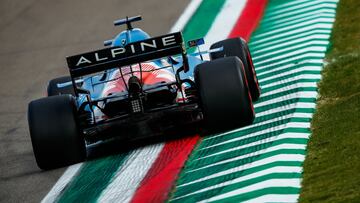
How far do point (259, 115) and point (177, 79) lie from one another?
1346mm

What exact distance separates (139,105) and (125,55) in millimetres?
669

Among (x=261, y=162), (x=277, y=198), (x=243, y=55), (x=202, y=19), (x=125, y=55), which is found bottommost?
(x=277, y=198)

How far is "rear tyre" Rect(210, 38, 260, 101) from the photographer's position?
15188 millimetres

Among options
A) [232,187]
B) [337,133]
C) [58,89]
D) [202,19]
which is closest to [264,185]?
[232,187]

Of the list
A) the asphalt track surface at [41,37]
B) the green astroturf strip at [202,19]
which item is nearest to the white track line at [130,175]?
the asphalt track surface at [41,37]

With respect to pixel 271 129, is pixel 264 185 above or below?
below

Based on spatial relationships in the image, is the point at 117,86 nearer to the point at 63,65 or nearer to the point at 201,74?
the point at 201,74

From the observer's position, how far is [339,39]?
18.8 meters

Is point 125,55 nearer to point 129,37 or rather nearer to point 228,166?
point 129,37

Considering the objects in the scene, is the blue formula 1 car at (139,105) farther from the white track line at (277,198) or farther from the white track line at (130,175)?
the white track line at (277,198)

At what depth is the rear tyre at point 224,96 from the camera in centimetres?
1320

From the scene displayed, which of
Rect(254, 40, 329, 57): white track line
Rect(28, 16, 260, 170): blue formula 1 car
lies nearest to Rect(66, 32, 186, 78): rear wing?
Rect(28, 16, 260, 170): blue formula 1 car

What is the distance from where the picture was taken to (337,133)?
11914mm

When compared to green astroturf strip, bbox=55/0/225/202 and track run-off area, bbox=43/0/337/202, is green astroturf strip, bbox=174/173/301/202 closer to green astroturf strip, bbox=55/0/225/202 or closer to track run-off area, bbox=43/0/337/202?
track run-off area, bbox=43/0/337/202
